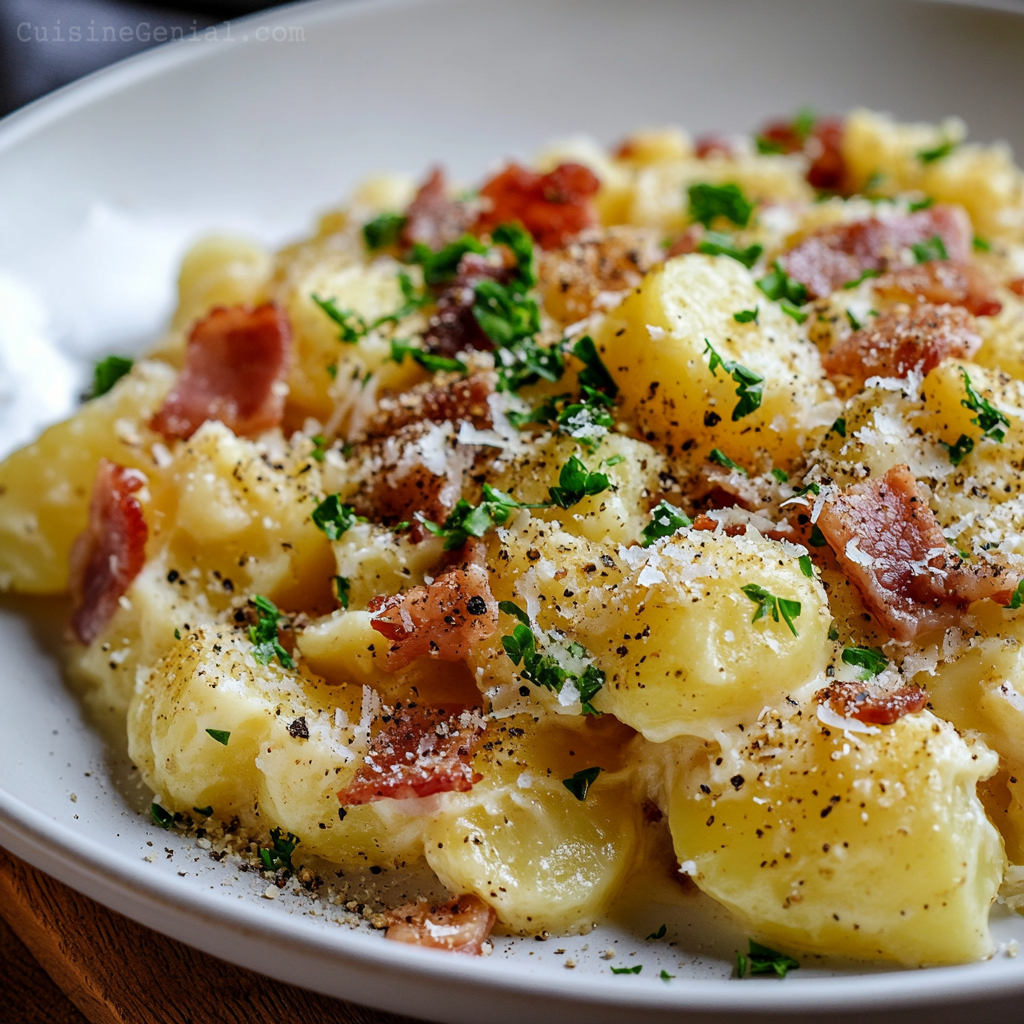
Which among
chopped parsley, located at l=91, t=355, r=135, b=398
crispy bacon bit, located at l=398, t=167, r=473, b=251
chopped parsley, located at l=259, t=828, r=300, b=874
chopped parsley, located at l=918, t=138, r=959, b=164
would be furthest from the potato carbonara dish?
chopped parsley, located at l=918, t=138, r=959, b=164

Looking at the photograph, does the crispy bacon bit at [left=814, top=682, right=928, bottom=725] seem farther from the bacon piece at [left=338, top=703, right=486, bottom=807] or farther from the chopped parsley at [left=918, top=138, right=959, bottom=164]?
the chopped parsley at [left=918, top=138, right=959, bottom=164]

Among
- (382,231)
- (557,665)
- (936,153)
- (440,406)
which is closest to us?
(557,665)

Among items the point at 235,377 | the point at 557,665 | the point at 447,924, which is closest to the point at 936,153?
the point at 235,377

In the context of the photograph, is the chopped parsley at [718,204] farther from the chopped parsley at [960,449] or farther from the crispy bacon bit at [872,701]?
the crispy bacon bit at [872,701]

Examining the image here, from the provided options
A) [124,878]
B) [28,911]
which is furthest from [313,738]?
[28,911]

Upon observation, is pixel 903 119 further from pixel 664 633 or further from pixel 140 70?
pixel 664 633

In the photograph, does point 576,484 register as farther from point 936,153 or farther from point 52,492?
point 936,153
